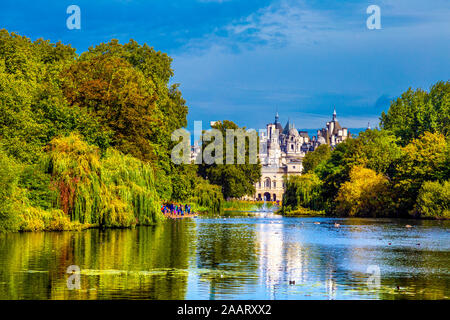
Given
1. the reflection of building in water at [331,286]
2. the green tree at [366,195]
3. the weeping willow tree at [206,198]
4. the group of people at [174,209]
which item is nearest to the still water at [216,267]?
the reflection of building in water at [331,286]

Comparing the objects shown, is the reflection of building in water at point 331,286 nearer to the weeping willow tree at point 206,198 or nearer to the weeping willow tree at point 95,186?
the weeping willow tree at point 95,186

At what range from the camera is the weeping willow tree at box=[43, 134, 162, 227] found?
1236 inches

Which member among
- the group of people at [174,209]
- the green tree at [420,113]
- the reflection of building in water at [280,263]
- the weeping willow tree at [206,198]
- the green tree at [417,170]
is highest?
the green tree at [420,113]

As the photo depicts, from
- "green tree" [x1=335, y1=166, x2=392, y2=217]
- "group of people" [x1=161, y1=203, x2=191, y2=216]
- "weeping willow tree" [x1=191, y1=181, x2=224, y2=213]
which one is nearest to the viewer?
"group of people" [x1=161, y1=203, x2=191, y2=216]

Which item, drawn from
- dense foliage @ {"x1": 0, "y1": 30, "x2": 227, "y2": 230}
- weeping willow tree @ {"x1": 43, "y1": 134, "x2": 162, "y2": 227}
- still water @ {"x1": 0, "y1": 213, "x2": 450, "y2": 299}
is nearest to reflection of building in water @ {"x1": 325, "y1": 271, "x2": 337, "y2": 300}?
still water @ {"x1": 0, "y1": 213, "x2": 450, "y2": 299}

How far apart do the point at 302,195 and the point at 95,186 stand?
45640 mm

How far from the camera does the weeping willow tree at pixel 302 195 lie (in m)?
74.3

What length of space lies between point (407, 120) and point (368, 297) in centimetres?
7667

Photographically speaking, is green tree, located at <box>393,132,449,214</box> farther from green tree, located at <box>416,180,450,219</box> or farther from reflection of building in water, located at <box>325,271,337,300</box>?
reflection of building in water, located at <box>325,271,337,300</box>

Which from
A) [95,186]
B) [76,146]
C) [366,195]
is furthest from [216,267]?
[366,195]

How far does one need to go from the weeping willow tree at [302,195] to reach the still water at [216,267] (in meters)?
44.1

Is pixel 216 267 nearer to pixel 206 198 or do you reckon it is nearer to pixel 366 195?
pixel 366 195

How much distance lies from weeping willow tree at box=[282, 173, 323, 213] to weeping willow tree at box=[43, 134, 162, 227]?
40.1 metres
